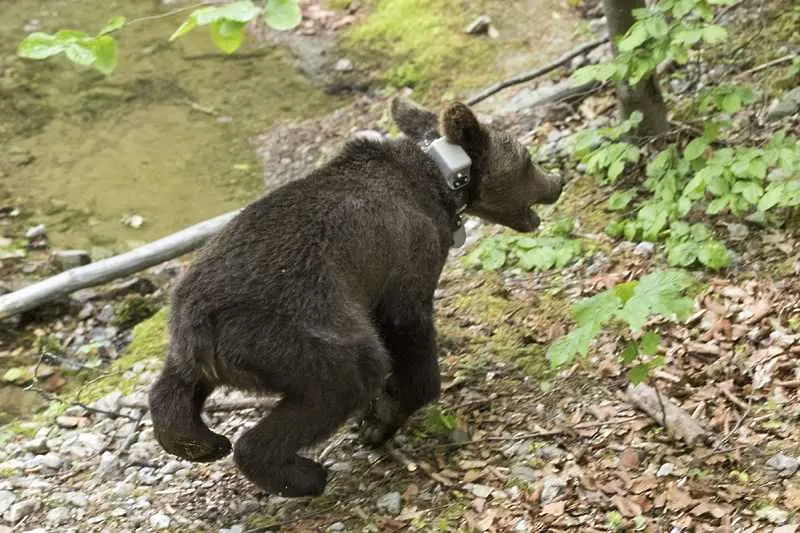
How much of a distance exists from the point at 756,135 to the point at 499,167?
87.2 inches

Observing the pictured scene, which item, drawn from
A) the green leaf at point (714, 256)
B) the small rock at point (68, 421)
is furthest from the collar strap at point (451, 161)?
the small rock at point (68, 421)

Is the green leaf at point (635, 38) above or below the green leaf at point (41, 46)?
below

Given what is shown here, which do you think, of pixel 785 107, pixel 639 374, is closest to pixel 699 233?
pixel 785 107

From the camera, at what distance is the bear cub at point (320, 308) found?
14.4 ft

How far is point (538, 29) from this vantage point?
10.6m

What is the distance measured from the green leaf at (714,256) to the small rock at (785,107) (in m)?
1.56

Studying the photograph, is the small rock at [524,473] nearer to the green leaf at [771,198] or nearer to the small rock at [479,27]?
the green leaf at [771,198]

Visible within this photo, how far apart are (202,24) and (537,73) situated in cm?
513

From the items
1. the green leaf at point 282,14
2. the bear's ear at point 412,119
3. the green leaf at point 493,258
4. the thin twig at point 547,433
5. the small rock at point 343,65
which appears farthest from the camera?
the small rock at point 343,65

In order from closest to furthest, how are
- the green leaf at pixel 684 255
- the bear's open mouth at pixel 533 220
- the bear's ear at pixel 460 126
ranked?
the bear's ear at pixel 460 126
the green leaf at pixel 684 255
the bear's open mouth at pixel 533 220

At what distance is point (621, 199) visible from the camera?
22.0 feet

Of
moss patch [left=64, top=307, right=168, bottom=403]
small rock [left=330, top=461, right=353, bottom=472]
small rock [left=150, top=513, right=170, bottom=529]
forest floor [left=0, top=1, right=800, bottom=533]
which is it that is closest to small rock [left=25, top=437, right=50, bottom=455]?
forest floor [left=0, top=1, right=800, bottom=533]

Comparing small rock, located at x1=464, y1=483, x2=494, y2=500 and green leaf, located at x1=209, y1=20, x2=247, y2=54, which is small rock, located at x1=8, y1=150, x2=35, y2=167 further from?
small rock, located at x1=464, y1=483, x2=494, y2=500

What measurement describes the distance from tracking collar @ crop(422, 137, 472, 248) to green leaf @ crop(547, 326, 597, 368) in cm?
121
